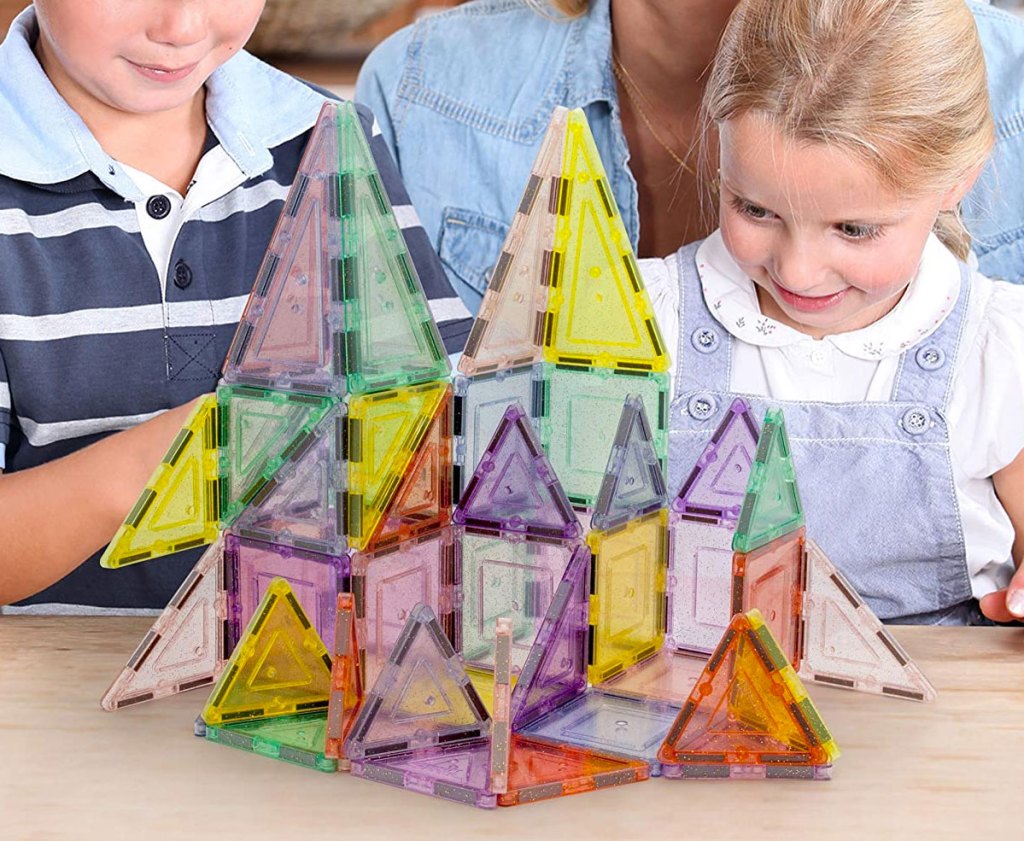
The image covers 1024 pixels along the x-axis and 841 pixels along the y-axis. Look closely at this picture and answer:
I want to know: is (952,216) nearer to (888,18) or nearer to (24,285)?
(888,18)

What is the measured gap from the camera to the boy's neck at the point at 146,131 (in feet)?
3.39

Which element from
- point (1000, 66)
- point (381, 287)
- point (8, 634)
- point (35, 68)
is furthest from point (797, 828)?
point (1000, 66)

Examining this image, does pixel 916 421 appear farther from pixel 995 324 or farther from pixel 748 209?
pixel 748 209

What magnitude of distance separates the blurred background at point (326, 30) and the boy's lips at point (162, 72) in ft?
3.22

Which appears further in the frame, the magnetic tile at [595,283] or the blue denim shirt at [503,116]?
the blue denim shirt at [503,116]

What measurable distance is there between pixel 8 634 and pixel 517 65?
2.67 ft

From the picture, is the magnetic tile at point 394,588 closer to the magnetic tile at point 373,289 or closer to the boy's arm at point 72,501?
the magnetic tile at point 373,289

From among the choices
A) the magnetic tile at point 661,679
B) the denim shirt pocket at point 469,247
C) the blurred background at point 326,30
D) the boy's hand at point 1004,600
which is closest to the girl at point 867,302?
the boy's hand at point 1004,600

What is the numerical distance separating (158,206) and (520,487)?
0.49m

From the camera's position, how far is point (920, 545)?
1076mm

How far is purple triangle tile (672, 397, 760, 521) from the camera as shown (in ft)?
2.41

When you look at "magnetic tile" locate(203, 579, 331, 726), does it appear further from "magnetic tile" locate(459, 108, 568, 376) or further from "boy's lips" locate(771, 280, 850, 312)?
"boy's lips" locate(771, 280, 850, 312)

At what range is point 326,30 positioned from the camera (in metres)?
1.98

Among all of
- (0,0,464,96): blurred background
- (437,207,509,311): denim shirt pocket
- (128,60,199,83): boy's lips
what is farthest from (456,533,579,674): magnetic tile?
(0,0,464,96): blurred background
